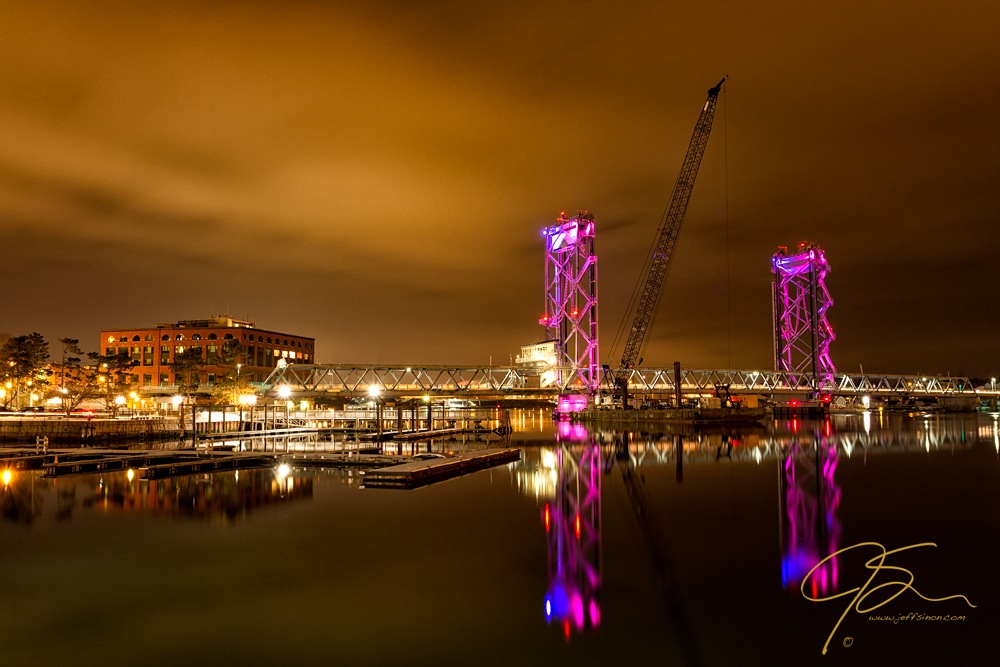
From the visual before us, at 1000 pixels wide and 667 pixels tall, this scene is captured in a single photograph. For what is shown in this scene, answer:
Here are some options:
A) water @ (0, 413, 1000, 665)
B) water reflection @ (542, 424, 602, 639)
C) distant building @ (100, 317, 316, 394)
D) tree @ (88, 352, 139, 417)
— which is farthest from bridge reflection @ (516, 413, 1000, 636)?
distant building @ (100, 317, 316, 394)

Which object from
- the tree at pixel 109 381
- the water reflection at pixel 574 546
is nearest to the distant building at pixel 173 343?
the tree at pixel 109 381

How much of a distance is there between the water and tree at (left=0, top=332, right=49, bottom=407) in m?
54.2

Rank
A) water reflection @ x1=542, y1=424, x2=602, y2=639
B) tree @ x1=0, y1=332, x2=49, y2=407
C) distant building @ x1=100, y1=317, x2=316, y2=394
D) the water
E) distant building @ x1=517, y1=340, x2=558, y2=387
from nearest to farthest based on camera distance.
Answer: the water → water reflection @ x1=542, y1=424, x2=602, y2=639 → tree @ x1=0, y1=332, x2=49, y2=407 → distant building @ x1=517, y1=340, x2=558, y2=387 → distant building @ x1=100, y1=317, x2=316, y2=394

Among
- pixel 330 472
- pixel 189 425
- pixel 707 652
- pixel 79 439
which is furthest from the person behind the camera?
pixel 189 425

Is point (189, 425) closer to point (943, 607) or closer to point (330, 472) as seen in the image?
point (330, 472)

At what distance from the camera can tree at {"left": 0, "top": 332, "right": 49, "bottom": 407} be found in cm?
→ 7356

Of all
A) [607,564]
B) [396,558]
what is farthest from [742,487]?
[396,558]

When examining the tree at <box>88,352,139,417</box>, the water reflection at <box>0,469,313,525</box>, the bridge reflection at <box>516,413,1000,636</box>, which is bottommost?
the bridge reflection at <box>516,413,1000,636</box>

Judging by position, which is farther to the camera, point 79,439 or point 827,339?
point 827,339

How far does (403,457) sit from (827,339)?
13375 cm

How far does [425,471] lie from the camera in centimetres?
2994

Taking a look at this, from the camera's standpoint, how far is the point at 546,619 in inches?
489

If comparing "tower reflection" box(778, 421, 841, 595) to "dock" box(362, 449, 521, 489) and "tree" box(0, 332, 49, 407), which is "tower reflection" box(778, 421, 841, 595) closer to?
"dock" box(362, 449, 521, 489)

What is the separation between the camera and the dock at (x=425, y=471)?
28.7 meters
